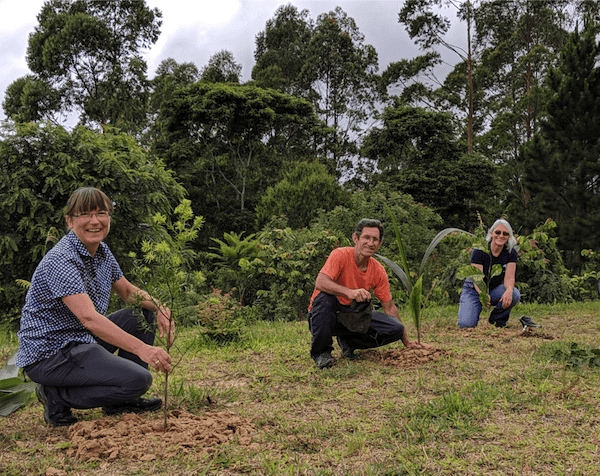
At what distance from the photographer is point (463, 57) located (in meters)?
20.4

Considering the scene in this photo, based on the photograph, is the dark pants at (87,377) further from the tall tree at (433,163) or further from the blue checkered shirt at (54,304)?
the tall tree at (433,163)

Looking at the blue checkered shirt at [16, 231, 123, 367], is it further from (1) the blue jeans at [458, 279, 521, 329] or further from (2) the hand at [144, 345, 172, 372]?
(1) the blue jeans at [458, 279, 521, 329]

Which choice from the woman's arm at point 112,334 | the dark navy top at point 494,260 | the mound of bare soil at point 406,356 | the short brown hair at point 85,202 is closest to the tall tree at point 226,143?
the dark navy top at point 494,260

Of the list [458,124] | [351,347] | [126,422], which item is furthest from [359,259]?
[458,124]

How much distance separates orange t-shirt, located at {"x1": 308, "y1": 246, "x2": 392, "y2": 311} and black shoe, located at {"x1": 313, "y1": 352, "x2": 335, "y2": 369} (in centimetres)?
37

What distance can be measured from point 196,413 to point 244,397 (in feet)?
1.28

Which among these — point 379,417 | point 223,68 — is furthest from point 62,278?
point 223,68

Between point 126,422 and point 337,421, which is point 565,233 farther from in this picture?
point 126,422

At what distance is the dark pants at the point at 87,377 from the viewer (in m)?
2.44

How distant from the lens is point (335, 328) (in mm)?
3699

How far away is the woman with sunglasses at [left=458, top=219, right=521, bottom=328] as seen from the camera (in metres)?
4.86

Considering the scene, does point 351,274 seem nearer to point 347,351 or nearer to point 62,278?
point 347,351

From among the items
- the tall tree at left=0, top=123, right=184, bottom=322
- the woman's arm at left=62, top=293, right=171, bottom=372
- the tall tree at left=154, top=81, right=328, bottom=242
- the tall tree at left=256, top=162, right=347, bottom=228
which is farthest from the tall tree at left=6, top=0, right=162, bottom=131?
the woman's arm at left=62, top=293, right=171, bottom=372

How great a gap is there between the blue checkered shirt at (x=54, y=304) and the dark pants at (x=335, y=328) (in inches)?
62.9
